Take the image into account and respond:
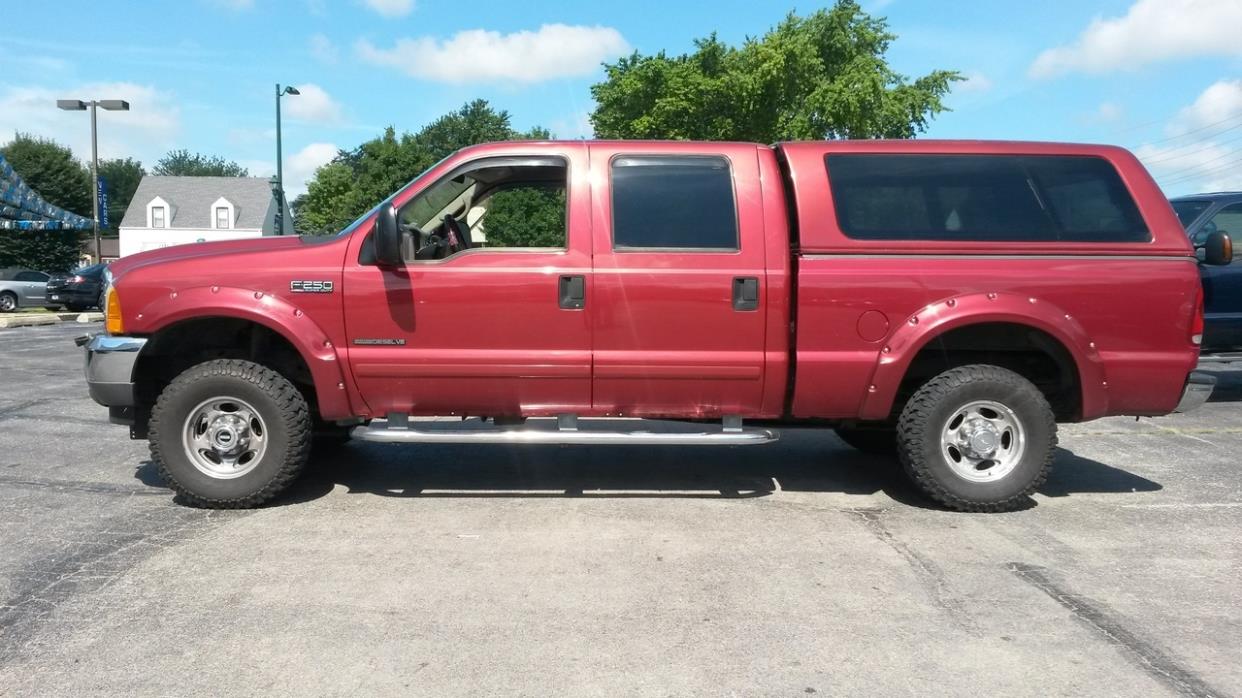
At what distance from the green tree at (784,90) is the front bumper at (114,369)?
109 feet

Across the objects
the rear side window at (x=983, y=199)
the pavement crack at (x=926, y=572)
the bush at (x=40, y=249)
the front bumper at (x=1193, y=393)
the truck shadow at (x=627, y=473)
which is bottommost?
the pavement crack at (x=926, y=572)

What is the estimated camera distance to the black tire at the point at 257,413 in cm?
520

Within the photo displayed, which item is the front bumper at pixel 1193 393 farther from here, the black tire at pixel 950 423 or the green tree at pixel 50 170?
the green tree at pixel 50 170

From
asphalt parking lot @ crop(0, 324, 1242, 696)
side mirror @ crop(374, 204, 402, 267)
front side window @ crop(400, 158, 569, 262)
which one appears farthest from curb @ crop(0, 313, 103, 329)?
side mirror @ crop(374, 204, 402, 267)

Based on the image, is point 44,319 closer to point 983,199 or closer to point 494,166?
point 494,166

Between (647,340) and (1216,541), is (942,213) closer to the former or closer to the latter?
(647,340)

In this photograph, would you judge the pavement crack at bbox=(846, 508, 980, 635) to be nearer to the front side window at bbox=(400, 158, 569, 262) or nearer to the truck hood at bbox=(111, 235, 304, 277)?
the front side window at bbox=(400, 158, 569, 262)

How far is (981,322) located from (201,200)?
65.8m

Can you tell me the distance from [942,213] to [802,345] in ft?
3.67

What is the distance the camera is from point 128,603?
389 cm

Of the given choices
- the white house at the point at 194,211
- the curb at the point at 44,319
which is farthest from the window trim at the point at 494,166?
the white house at the point at 194,211

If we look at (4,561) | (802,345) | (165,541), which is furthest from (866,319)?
(4,561)

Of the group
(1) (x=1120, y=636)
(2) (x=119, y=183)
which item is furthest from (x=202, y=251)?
(2) (x=119, y=183)

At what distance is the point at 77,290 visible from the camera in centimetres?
2717
